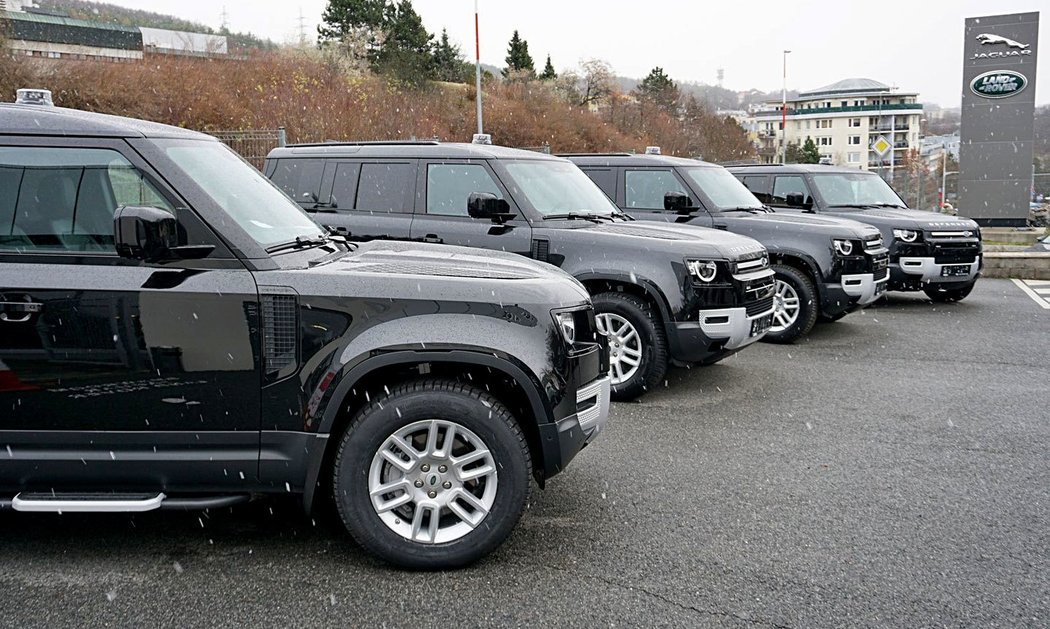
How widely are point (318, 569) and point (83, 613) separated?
36.1 inches

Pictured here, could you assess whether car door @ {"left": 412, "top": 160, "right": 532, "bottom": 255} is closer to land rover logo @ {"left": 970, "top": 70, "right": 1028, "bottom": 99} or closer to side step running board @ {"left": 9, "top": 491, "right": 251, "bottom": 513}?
side step running board @ {"left": 9, "top": 491, "right": 251, "bottom": 513}

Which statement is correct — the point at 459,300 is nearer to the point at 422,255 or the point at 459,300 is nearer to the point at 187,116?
the point at 422,255

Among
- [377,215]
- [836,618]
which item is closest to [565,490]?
[836,618]

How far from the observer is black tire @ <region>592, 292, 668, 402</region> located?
685 centimetres

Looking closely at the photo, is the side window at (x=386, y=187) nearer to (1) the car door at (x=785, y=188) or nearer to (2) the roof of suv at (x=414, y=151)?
(2) the roof of suv at (x=414, y=151)

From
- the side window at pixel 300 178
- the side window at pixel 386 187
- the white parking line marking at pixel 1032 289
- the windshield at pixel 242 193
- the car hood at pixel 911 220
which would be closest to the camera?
the windshield at pixel 242 193

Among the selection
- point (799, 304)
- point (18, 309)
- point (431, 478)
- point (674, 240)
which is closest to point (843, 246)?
point (799, 304)

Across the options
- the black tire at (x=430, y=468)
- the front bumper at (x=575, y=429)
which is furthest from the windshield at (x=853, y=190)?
the black tire at (x=430, y=468)

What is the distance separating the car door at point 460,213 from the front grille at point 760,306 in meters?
1.85

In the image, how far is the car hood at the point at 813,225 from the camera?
9.65 m

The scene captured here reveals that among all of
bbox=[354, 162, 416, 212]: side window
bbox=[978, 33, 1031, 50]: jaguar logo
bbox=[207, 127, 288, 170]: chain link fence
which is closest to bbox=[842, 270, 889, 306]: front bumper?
bbox=[354, 162, 416, 212]: side window

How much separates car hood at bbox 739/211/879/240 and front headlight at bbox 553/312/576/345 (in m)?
6.02

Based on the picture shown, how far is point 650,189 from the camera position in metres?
9.61

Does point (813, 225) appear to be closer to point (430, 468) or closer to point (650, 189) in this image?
point (650, 189)
